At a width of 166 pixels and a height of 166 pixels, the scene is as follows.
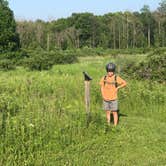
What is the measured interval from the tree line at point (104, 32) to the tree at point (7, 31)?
57.6 ft

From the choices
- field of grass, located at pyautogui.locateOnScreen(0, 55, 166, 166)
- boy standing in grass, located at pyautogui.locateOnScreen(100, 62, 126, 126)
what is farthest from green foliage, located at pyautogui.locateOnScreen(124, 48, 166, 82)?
boy standing in grass, located at pyautogui.locateOnScreen(100, 62, 126, 126)

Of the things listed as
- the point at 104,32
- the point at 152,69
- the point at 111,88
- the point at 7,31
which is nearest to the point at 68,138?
the point at 111,88

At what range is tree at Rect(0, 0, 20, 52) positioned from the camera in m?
43.2

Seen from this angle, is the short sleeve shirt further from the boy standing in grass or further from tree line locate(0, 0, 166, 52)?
tree line locate(0, 0, 166, 52)

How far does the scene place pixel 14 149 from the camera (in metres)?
6.57

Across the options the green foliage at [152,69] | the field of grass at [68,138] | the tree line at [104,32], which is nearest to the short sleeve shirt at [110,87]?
the field of grass at [68,138]

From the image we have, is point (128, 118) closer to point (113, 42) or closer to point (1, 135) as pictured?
point (1, 135)

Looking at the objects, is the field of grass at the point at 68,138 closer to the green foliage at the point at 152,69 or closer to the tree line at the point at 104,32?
the green foliage at the point at 152,69

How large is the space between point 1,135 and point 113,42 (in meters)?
66.7

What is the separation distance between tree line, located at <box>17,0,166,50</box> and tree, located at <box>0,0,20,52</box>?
17.5m

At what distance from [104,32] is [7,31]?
33627mm

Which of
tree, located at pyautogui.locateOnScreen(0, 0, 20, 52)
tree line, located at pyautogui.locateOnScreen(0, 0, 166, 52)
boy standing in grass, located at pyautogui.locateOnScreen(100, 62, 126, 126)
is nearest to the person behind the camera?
boy standing in grass, located at pyautogui.locateOnScreen(100, 62, 126, 126)

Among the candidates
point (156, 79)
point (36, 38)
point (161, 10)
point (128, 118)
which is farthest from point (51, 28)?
point (128, 118)

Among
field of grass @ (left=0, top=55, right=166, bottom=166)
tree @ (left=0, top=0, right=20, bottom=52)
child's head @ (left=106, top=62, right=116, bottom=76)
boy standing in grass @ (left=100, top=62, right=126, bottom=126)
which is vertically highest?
tree @ (left=0, top=0, right=20, bottom=52)
